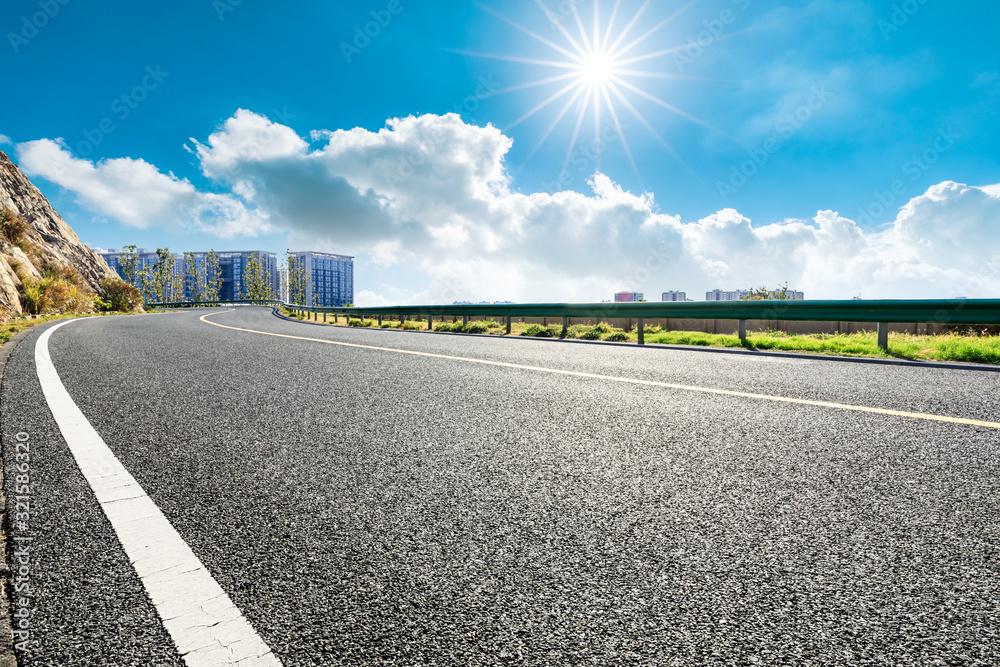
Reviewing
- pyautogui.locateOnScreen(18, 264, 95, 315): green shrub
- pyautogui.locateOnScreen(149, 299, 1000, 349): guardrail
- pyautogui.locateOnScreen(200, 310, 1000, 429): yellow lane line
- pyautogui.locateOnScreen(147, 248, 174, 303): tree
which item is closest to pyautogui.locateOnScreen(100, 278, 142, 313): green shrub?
pyautogui.locateOnScreen(18, 264, 95, 315): green shrub

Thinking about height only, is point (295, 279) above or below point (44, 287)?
above

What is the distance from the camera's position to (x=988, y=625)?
51.6 inches

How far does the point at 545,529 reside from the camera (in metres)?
1.84

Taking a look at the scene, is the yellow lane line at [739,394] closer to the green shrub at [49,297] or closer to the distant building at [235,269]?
the green shrub at [49,297]

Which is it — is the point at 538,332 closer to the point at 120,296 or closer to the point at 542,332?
the point at 542,332

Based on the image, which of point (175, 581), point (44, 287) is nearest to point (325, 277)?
point (44, 287)

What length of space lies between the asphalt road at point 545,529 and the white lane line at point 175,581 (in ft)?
0.12

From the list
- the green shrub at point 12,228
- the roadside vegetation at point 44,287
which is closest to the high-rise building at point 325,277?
the roadside vegetation at point 44,287

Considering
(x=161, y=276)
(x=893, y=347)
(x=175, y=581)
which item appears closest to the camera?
(x=175, y=581)

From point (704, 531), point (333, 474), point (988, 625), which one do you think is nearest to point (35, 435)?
point (333, 474)

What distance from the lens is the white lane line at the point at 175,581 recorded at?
1246 mm

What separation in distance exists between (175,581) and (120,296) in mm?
42458

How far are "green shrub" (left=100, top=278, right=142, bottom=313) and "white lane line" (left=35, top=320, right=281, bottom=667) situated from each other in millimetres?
39535

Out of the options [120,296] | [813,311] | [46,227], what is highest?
[46,227]
